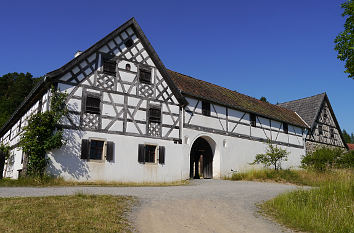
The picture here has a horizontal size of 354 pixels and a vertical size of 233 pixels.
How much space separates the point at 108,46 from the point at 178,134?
6.49m

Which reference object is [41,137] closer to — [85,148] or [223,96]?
[85,148]

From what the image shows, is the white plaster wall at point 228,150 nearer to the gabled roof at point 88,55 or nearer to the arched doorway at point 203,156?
the arched doorway at point 203,156

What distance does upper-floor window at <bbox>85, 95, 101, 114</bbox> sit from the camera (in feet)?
51.1

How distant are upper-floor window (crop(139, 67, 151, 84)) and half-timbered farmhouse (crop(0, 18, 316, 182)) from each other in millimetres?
62

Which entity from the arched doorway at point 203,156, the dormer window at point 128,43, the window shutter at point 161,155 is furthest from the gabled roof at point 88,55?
the arched doorway at point 203,156

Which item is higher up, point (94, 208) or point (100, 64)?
point (100, 64)

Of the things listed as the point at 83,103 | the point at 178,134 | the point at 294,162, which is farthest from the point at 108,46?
the point at 294,162

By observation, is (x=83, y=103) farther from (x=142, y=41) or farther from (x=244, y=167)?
(x=244, y=167)

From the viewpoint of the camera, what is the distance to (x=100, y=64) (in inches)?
647

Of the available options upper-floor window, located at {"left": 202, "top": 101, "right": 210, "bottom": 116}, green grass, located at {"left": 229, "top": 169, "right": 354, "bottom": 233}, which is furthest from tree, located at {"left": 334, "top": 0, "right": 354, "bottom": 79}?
upper-floor window, located at {"left": 202, "top": 101, "right": 210, "bottom": 116}

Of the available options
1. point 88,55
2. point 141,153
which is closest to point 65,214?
point 141,153

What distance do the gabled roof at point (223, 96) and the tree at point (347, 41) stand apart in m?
8.83

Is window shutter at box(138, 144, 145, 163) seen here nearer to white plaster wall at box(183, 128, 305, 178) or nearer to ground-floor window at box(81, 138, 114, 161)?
ground-floor window at box(81, 138, 114, 161)

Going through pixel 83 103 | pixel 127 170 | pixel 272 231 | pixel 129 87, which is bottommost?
pixel 272 231
